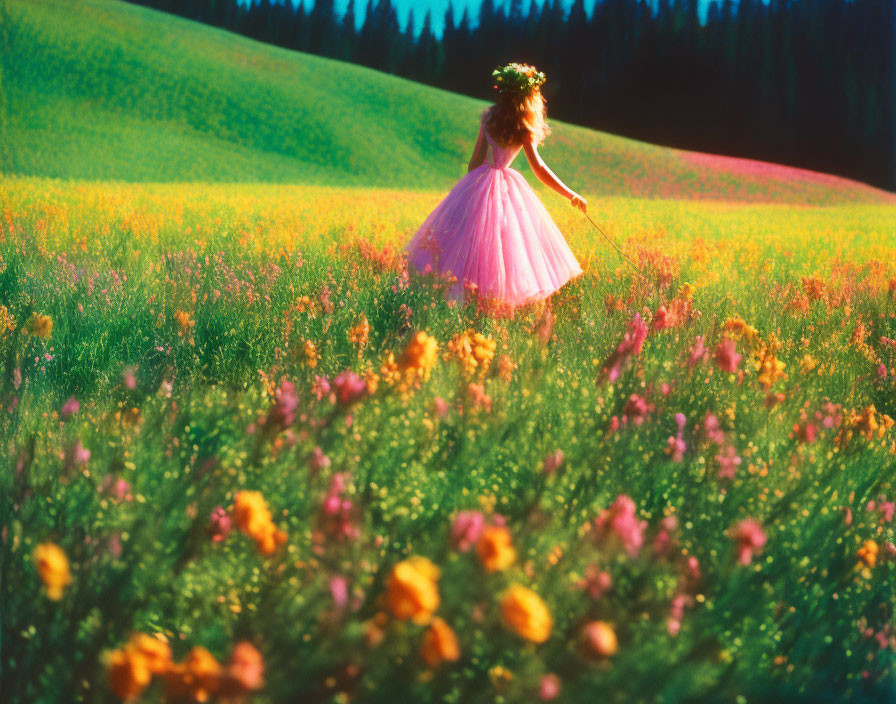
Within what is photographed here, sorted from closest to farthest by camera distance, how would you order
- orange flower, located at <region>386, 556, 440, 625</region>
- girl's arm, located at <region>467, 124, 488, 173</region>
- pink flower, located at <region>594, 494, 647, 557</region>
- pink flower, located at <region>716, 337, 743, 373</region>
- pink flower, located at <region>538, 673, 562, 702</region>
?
orange flower, located at <region>386, 556, 440, 625</region>, pink flower, located at <region>538, 673, 562, 702</region>, pink flower, located at <region>594, 494, 647, 557</region>, pink flower, located at <region>716, 337, 743, 373</region>, girl's arm, located at <region>467, 124, 488, 173</region>

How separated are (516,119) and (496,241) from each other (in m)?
0.86

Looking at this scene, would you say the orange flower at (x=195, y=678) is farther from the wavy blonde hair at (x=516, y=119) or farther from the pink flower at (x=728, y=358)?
the wavy blonde hair at (x=516, y=119)

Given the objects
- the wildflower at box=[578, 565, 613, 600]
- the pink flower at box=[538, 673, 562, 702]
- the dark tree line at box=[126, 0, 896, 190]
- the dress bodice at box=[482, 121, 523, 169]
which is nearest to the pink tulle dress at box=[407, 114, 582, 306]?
the dress bodice at box=[482, 121, 523, 169]

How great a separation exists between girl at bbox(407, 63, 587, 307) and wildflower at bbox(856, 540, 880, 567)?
2983 mm

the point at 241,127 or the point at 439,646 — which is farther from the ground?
the point at 241,127

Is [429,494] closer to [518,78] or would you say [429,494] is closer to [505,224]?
[505,224]

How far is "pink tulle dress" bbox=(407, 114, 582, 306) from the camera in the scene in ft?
15.9

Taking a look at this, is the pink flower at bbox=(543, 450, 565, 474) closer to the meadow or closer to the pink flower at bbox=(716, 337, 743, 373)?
the meadow

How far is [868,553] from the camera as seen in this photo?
1.95 metres

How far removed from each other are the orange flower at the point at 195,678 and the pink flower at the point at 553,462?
1044 millimetres

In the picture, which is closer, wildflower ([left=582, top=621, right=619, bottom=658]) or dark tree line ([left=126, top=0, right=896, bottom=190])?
wildflower ([left=582, top=621, right=619, bottom=658])

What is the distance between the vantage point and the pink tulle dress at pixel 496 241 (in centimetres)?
486

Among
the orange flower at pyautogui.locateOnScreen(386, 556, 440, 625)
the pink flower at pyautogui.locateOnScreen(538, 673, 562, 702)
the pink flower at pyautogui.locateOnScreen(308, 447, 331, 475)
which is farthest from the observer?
the pink flower at pyautogui.locateOnScreen(308, 447, 331, 475)

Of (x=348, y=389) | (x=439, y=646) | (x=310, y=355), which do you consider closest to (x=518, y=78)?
(x=310, y=355)
